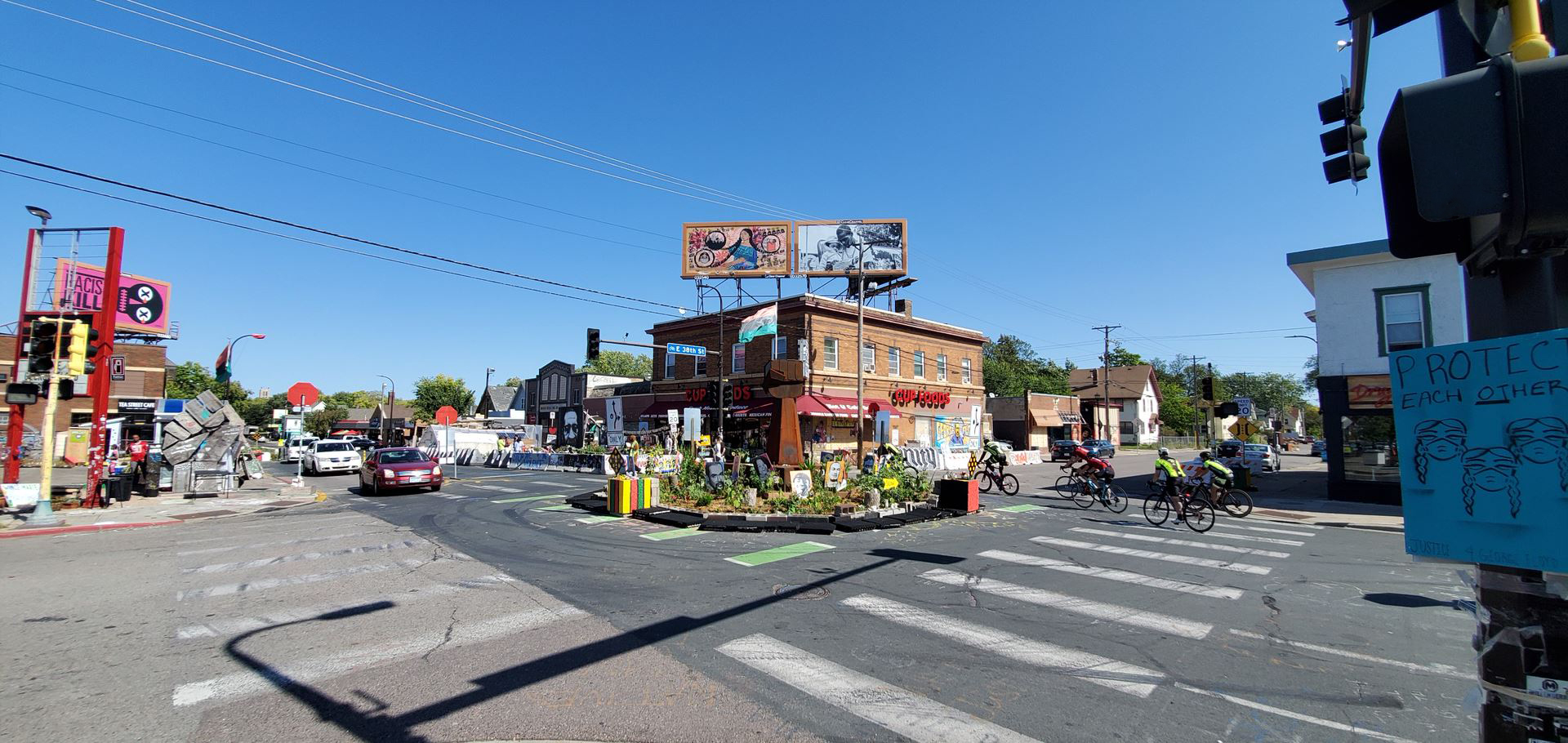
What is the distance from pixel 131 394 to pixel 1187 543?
197 ft

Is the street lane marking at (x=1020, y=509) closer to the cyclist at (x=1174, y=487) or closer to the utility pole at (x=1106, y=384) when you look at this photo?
the cyclist at (x=1174, y=487)

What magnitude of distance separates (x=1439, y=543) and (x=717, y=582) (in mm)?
6838

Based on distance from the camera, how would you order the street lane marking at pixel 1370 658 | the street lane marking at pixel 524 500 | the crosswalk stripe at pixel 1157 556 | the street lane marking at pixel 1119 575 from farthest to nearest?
1. the street lane marking at pixel 524 500
2. the crosswalk stripe at pixel 1157 556
3. the street lane marking at pixel 1119 575
4. the street lane marking at pixel 1370 658

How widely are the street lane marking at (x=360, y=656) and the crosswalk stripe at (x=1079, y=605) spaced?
4.48 metres

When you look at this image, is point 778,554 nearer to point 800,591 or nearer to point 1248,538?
point 800,591

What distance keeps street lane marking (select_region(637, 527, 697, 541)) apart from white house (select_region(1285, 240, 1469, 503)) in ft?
62.7

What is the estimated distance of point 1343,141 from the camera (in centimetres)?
685

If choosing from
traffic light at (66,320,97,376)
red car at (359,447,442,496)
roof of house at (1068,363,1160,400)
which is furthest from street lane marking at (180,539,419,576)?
roof of house at (1068,363,1160,400)

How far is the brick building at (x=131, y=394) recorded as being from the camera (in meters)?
42.1

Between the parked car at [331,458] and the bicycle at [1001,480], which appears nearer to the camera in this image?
the bicycle at [1001,480]

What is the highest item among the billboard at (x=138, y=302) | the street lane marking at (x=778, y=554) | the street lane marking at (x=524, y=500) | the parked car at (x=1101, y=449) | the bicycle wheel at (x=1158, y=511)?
the billboard at (x=138, y=302)

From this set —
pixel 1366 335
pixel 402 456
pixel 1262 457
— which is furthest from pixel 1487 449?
pixel 1262 457

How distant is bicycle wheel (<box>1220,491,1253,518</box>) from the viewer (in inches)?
613

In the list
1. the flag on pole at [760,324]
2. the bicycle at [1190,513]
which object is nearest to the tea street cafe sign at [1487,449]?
the bicycle at [1190,513]
